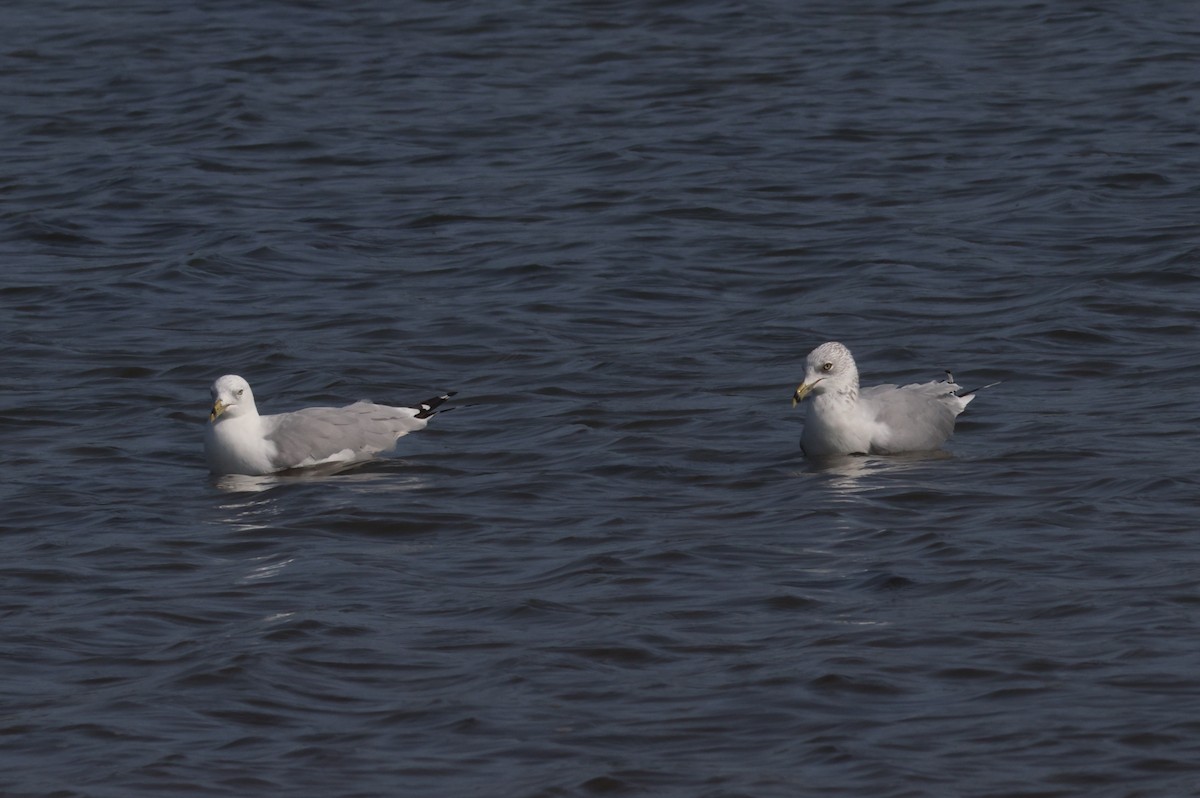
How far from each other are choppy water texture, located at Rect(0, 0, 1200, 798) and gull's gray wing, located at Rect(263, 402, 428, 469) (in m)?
0.15

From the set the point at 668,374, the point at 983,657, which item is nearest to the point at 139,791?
the point at 983,657

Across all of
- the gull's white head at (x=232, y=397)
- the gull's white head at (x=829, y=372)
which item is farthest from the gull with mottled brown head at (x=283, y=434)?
the gull's white head at (x=829, y=372)

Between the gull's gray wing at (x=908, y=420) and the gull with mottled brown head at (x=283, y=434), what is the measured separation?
2775 millimetres

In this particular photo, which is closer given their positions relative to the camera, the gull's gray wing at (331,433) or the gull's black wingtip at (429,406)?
the gull's gray wing at (331,433)

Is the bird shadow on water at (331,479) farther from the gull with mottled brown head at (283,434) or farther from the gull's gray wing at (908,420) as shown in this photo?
the gull's gray wing at (908,420)

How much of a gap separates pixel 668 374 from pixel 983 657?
587 centimetres

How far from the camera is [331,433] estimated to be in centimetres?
1255

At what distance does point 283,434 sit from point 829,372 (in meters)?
3.11

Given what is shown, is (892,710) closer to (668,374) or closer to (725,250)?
(668,374)

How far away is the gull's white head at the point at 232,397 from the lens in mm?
12445

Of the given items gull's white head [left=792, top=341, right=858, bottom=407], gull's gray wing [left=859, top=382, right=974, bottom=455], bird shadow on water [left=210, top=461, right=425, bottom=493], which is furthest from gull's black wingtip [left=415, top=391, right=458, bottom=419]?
gull's gray wing [left=859, top=382, right=974, bottom=455]

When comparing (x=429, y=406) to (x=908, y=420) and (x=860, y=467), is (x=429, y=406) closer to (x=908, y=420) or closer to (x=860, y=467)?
(x=860, y=467)

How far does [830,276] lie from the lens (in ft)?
54.6

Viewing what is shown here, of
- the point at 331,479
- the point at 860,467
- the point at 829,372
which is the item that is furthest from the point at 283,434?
the point at 860,467
